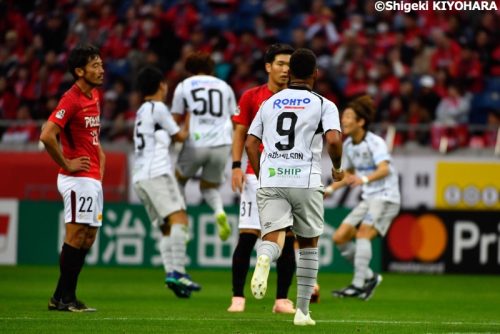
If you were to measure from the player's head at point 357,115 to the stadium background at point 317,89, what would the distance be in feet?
17.6

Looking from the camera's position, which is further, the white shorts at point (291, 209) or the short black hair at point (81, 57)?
the short black hair at point (81, 57)

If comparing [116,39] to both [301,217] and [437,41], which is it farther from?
[301,217]

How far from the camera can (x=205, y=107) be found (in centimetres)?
1334

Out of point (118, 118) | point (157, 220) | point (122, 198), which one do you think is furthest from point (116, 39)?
point (157, 220)

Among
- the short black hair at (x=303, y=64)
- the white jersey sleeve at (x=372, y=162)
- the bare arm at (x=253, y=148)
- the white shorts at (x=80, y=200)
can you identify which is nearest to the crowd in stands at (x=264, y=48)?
the white jersey sleeve at (x=372, y=162)

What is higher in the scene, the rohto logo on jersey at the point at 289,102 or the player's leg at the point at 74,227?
the rohto logo on jersey at the point at 289,102

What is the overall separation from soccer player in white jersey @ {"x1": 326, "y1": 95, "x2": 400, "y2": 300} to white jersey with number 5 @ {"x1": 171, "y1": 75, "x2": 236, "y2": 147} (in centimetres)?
147

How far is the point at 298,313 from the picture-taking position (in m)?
9.06

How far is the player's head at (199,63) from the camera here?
1329 cm

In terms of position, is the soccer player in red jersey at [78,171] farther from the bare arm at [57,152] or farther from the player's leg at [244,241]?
the player's leg at [244,241]

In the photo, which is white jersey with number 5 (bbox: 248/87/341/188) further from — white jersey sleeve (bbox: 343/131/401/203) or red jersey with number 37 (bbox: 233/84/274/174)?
white jersey sleeve (bbox: 343/131/401/203)

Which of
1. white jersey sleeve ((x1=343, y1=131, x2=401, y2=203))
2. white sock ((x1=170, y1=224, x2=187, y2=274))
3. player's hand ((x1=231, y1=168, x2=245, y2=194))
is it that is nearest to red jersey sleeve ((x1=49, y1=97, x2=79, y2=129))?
player's hand ((x1=231, y1=168, x2=245, y2=194))

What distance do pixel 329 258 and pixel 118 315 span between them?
905cm

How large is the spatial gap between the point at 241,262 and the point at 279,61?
78.4 inches
